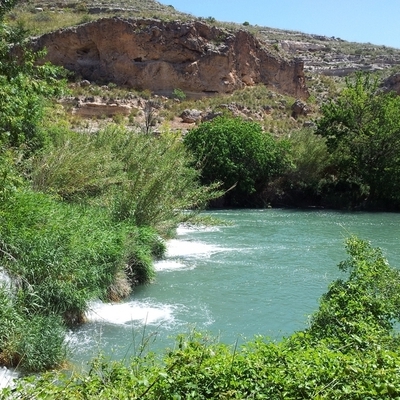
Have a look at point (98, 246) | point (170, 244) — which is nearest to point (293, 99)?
point (170, 244)

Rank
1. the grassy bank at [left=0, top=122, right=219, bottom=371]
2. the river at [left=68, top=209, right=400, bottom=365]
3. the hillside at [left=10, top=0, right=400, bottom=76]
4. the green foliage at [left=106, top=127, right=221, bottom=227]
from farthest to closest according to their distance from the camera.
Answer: the hillside at [left=10, top=0, right=400, bottom=76] → the green foliage at [left=106, top=127, right=221, bottom=227] → the river at [left=68, top=209, right=400, bottom=365] → the grassy bank at [left=0, top=122, right=219, bottom=371]

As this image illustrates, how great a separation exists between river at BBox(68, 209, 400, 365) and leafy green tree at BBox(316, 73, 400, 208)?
8381 millimetres

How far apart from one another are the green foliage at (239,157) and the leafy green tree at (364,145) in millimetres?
3370

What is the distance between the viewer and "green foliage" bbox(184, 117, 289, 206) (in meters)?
30.6

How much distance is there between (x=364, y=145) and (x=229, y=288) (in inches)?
856

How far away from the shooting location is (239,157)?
103 feet

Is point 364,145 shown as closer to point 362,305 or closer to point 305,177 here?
point 305,177

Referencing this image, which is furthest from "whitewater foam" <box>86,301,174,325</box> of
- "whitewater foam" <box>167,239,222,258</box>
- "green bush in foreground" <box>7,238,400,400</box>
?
"whitewater foam" <box>167,239,222,258</box>

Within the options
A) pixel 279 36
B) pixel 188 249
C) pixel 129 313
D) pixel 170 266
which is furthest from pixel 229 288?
pixel 279 36

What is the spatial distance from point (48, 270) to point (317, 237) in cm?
1366

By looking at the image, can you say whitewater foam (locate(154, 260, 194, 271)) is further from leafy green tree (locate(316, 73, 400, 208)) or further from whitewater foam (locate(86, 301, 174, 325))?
leafy green tree (locate(316, 73, 400, 208))

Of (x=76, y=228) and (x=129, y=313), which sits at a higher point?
(x=76, y=228)

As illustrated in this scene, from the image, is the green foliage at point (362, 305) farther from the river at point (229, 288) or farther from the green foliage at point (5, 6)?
the green foliage at point (5, 6)

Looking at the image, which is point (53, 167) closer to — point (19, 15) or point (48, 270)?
point (48, 270)
